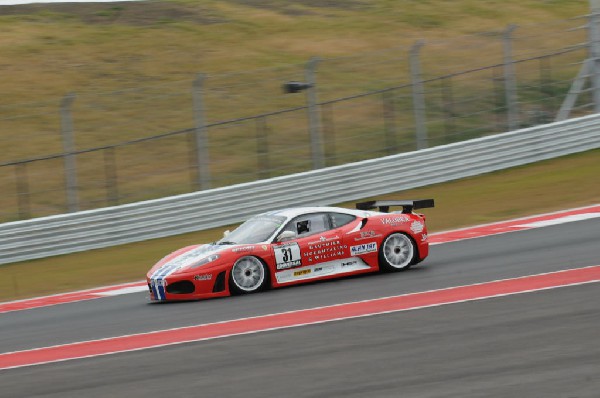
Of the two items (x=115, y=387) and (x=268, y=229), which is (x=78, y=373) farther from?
(x=268, y=229)

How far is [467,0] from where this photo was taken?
39.9m

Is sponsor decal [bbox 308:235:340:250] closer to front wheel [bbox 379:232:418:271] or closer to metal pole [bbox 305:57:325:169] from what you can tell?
front wheel [bbox 379:232:418:271]

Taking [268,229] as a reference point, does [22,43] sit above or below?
above

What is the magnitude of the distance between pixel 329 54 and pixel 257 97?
7.73 meters

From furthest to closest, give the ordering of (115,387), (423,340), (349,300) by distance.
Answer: (349,300) → (423,340) → (115,387)

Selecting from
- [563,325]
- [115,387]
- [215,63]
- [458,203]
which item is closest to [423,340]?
[563,325]

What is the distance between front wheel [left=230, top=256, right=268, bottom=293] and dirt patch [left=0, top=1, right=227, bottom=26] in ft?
67.9

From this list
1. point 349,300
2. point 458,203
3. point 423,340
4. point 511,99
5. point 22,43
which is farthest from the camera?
point 22,43

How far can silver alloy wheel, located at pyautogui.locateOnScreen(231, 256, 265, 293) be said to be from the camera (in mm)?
13445

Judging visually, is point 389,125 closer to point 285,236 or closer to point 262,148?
point 262,148

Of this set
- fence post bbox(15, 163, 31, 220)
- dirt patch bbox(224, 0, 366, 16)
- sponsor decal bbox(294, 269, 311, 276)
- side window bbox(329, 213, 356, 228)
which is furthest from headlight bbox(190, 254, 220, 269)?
dirt patch bbox(224, 0, 366, 16)

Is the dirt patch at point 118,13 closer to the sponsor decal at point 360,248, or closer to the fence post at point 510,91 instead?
the fence post at point 510,91

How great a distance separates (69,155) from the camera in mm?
20031

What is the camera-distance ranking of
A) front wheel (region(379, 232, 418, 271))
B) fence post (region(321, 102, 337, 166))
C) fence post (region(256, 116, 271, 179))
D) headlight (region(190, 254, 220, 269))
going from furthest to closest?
fence post (region(321, 102, 337, 166)) < fence post (region(256, 116, 271, 179)) < front wheel (region(379, 232, 418, 271)) < headlight (region(190, 254, 220, 269))
